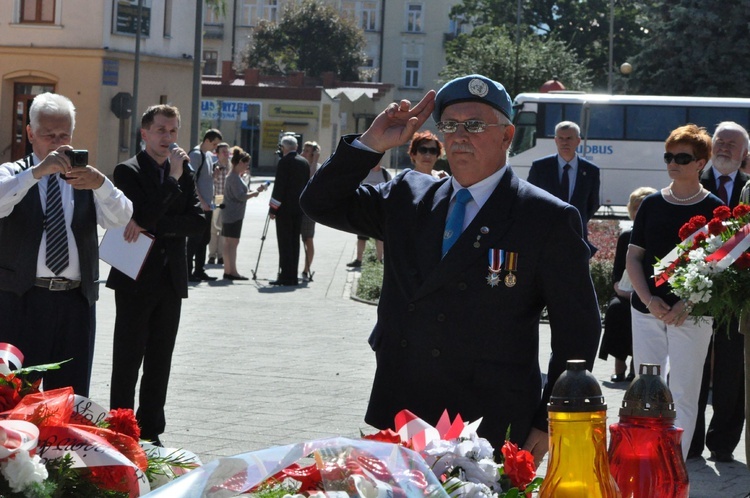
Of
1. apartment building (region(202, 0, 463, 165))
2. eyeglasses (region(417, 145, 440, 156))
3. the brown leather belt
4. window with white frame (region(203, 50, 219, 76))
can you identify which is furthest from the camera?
window with white frame (region(203, 50, 219, 76))

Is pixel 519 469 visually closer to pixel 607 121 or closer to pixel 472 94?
pixel 472 94

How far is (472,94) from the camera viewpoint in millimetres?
3875

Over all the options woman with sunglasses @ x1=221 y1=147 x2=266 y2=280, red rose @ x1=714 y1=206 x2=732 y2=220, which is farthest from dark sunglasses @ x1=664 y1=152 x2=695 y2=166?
woman with sunglasses @ x1=221 y1=147 x2=266 y2=280

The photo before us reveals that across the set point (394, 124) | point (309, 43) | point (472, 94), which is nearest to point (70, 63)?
point (309, 43)

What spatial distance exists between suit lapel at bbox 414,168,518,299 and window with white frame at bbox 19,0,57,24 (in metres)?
39.5

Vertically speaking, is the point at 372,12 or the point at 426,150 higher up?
the point at 372,12

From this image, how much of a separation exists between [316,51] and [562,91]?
36673 millimetres

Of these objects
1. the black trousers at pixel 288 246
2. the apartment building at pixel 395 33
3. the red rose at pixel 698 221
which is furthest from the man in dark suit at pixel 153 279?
the apartment building at pixel 395 33

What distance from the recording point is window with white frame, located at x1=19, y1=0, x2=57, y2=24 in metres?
41.4

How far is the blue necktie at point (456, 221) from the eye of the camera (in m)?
3.98

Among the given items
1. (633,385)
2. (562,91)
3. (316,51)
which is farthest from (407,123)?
(316,51)

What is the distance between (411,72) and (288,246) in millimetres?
73051

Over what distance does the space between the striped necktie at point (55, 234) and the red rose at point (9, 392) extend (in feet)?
11.5

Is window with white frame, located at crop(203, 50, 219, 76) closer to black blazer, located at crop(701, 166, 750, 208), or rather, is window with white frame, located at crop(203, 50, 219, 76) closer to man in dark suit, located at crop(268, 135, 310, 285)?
man in dark suit, located at crop(268, 135, 310, 285)
